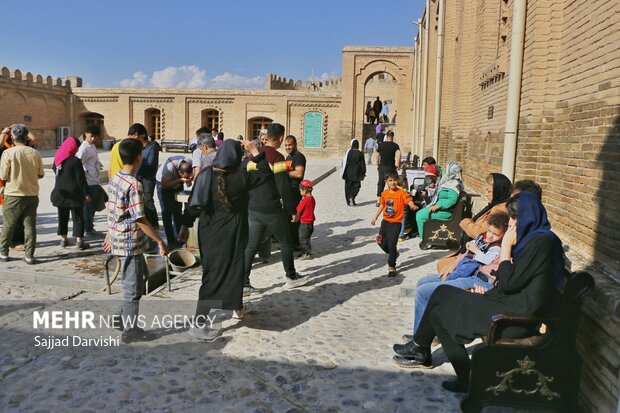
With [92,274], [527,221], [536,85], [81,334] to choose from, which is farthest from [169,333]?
[536,85]

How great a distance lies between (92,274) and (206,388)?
3108 mm

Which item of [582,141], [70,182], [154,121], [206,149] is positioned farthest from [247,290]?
[154,121]

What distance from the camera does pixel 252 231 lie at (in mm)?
5332

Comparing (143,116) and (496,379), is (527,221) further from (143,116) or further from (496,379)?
(143,116)

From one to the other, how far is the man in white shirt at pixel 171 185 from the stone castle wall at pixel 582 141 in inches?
164

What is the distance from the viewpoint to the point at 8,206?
6.27 metres

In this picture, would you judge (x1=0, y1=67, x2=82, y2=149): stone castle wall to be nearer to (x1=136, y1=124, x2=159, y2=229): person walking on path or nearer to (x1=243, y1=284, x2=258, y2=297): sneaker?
(x1=136, y1=124, x2=159, y2=229): person walking on path

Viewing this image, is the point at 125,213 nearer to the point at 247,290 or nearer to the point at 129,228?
the point at 129,228

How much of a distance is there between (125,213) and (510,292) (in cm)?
271

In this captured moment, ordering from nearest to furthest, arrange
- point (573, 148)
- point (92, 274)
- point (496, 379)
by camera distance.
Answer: point (496, 379)
point (573, 148)
point (92, 274)

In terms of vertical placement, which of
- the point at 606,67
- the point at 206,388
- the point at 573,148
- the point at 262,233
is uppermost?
the point at 606,67

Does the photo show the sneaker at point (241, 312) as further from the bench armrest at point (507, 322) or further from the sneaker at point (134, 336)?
Answer: the bench armrest at point (507, 322)

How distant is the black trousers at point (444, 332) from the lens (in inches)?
135

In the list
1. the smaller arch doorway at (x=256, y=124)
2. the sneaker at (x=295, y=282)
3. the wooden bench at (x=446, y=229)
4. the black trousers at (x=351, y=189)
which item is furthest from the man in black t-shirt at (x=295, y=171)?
the smaller arch doorway at (x=256, y=124)
